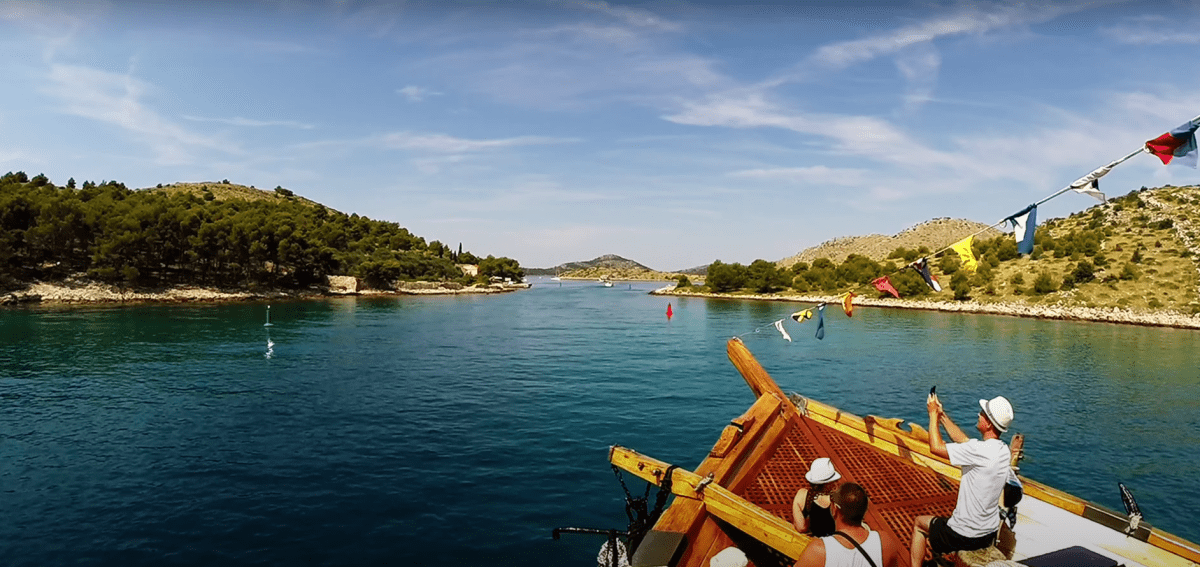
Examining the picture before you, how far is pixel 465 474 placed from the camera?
59.6ft

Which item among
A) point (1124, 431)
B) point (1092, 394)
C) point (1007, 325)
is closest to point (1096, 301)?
point (1007, 325)

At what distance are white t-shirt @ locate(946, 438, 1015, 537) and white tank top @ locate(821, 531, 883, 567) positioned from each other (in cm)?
168

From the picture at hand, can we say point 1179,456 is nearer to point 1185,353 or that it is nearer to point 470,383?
point 470,383

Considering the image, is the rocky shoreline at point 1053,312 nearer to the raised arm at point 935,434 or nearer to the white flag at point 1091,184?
the white flag at point 1091,184

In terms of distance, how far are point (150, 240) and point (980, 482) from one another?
11381cm

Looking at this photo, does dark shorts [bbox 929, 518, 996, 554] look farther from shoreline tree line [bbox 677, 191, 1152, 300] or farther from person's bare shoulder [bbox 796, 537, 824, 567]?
shoreline tree line [bbox 677, 191, 1152, 300]

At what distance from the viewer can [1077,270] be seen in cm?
9575

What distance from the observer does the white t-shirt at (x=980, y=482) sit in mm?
6496

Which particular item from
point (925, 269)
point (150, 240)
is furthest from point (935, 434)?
point (150, 240)

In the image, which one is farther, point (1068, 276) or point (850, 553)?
point (1068, 276)

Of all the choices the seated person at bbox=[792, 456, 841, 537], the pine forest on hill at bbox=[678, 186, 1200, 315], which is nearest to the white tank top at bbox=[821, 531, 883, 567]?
the seated person at bbox=[792, 456, 841, 537]

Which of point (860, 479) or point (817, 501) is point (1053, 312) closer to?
point (860, 479)

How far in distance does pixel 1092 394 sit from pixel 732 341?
29172 millimetres

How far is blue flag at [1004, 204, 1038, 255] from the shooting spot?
10.7m
